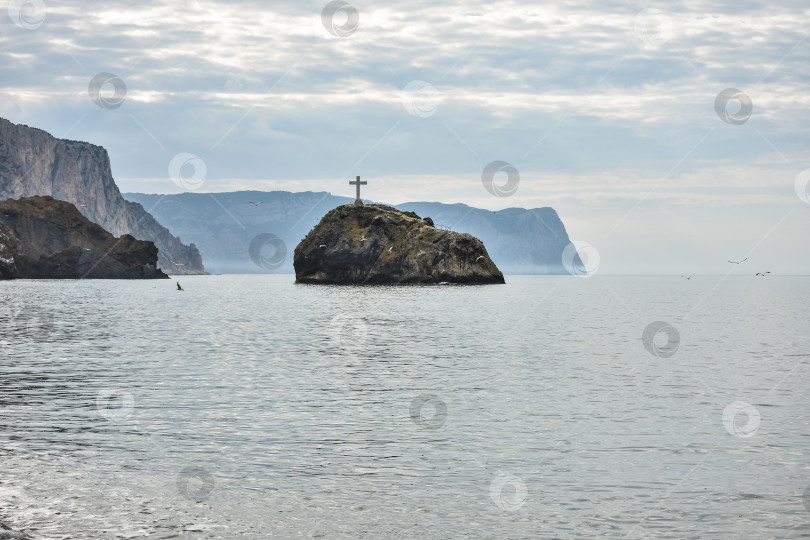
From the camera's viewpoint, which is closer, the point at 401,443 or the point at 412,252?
the point at 401,443

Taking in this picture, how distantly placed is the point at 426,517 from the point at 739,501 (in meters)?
6.74

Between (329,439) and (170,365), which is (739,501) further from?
(170,365)

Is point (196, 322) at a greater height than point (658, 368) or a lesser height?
greater

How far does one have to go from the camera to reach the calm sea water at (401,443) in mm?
14859

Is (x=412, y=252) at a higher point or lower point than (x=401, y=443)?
higher

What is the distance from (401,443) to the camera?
21.3 meters

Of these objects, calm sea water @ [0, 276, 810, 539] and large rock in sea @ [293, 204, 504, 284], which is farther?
large rock in sea @ [293, 204, 504, 284]

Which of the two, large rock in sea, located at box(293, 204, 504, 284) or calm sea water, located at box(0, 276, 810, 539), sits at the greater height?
large rock in sea, located at box(293, 204, 504, 284)

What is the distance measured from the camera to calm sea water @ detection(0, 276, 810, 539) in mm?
14859

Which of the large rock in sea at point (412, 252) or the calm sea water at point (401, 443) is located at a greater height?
the large rock in sea at point (412, 252)

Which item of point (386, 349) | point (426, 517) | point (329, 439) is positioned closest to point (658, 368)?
point (386, 349)

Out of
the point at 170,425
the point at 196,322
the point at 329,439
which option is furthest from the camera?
the point at 196,322

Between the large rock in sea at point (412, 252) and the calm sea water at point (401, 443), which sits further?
the large rock in sea at point (412, 252)

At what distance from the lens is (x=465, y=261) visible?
187000 millimetres
